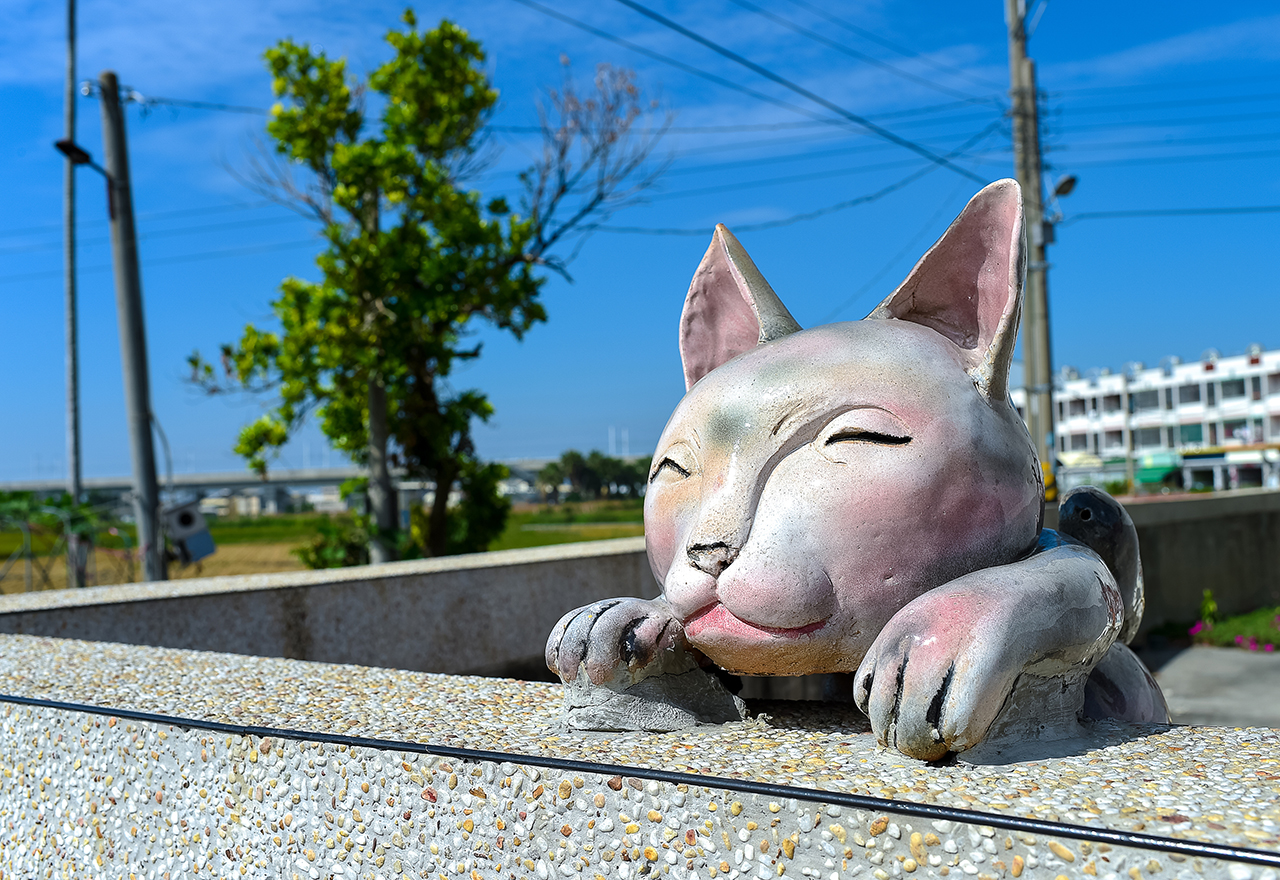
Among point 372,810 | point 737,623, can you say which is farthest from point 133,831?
point 737,623

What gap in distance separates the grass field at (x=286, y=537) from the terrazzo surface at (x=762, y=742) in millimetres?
6343

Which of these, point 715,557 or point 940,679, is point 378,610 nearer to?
point 715,557

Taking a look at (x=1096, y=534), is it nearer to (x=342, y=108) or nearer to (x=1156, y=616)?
(x=1156, y=616)

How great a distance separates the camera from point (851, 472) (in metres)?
2.24

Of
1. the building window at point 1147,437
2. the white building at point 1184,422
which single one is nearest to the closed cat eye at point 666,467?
the white building at point 1184,422

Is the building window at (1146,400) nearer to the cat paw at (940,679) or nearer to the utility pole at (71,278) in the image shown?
the utility pole at (71,278)

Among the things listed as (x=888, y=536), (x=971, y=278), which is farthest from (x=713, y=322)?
(x=888, y=536)

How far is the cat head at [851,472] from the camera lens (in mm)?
2207

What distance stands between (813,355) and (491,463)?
10.9 meters

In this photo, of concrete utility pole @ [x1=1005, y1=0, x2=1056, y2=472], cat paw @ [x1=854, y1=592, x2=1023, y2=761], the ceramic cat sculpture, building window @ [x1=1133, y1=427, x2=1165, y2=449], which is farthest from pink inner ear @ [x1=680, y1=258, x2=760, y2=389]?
building window @ [x1=1133, y1=427, x2=1165, y2=449]

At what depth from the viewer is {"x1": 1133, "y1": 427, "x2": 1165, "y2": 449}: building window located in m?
60.2

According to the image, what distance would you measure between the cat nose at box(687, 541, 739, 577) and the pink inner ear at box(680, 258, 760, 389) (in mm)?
800

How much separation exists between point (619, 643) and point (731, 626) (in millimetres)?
351

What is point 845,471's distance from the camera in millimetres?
2246
